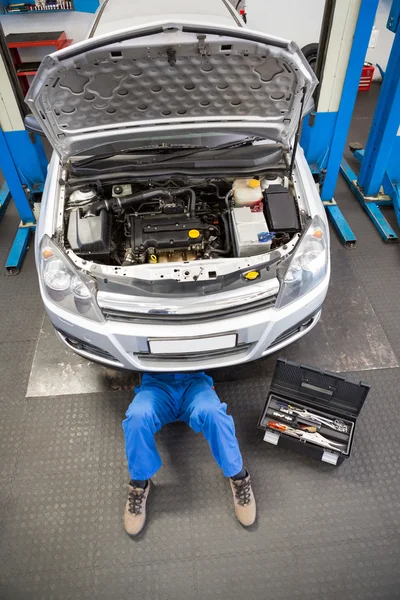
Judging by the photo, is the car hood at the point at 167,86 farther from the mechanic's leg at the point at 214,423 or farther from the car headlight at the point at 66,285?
the mechanic's leg at the point at 214,423

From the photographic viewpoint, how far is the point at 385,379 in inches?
87.6

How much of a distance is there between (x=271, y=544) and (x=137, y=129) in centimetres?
198

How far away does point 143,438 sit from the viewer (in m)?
1.64

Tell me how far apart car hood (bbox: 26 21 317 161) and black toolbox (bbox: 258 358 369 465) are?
3.97ft

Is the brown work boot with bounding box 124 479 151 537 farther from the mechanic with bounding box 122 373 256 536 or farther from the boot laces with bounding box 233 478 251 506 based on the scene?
the boot laces with bounding box 233 478 251 506

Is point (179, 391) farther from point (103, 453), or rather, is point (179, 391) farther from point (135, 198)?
point (135, 198)

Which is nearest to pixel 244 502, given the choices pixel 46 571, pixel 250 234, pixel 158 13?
pixel 46 571

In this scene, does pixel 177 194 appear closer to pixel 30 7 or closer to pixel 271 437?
pixel 271 437

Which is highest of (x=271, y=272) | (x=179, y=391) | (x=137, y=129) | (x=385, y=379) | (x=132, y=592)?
(x=137, y=129)

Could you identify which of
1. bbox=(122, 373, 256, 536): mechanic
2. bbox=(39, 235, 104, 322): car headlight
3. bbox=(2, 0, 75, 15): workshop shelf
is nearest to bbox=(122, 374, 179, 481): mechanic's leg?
bbox=(122, 373, 256, 536): mechanic

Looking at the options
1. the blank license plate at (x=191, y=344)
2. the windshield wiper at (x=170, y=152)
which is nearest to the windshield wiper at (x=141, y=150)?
the windshield wiper at (x=170, y=152)

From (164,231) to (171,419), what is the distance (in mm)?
845

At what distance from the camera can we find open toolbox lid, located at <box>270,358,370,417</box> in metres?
1.83

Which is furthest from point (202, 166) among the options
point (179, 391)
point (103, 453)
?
point (103, 453)
